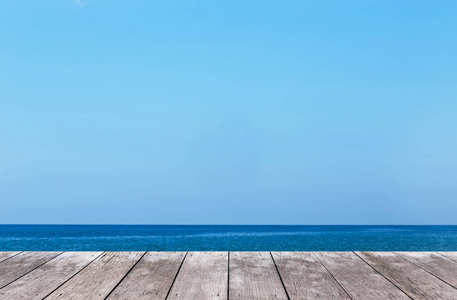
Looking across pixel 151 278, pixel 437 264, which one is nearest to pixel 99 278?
pixel 151 278

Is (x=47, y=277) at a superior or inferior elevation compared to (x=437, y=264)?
inferior

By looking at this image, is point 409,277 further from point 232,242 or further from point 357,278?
point 232,242

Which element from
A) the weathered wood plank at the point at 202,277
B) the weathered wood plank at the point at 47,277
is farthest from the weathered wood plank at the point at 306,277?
the weathered wood plank at the point at 47,277

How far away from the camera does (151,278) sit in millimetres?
1651

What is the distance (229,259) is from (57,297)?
3.04ft

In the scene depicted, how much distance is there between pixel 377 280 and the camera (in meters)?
1.63

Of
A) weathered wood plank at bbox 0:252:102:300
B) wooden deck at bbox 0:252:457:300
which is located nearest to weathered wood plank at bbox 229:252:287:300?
wooden deck at bbox 0:252:457:300

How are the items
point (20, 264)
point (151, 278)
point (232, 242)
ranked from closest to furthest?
point (151, 278), point (20, 264), point (232, 242)

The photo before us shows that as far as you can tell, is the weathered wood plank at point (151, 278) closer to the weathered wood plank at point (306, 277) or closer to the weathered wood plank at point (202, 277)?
the weathered wood plank at point (202, 277)

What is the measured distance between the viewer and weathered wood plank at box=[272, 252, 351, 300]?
144 centimetres

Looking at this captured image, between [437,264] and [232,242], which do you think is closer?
[437,264]

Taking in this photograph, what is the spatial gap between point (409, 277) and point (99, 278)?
147 cm


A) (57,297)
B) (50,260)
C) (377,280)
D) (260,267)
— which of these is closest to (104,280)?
(57,297)

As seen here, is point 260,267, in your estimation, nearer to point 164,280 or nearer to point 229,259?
point 229,259
